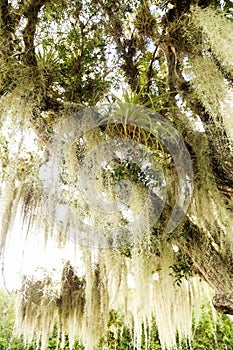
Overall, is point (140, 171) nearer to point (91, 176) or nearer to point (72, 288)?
point (91, 176)

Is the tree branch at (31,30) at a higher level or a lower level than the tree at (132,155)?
higher

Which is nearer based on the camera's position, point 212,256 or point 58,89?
point 212,256

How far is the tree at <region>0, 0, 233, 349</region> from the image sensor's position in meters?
1.84

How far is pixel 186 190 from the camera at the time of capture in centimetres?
193

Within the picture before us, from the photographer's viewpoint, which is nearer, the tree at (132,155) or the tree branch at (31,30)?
the tree at (132,155)

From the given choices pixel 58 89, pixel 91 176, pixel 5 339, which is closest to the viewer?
pixel 91 176

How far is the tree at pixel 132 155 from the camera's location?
184 cm

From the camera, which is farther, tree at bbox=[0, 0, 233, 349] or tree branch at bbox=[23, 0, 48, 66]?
tree branch at bbox=[23, 0, 48, 66]

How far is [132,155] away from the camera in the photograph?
6.48ft

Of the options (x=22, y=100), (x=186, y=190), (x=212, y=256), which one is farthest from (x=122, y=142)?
(x=212, y=256)

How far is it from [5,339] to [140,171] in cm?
236

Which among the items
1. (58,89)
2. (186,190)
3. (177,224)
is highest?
(58,89)

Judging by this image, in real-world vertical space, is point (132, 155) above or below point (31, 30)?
below

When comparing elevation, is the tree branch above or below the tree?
above
